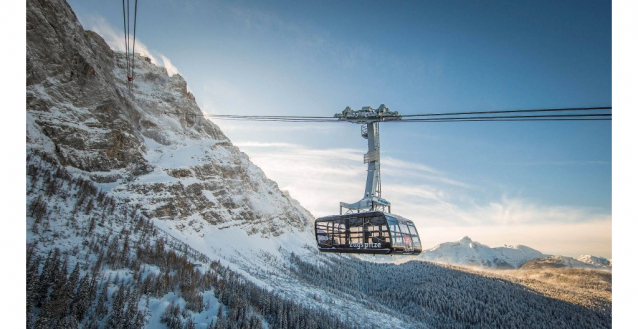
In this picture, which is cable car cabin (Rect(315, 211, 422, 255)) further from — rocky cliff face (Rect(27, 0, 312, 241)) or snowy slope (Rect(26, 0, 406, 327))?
rocky cliff face (Rect(27, 0, 312, 241))

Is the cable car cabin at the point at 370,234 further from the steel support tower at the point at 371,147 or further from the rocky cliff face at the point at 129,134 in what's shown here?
the rocky cliff face at the point at 129,134

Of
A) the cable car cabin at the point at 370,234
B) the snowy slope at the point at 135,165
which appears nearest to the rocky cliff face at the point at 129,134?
the snowy slope at the point at 135,165

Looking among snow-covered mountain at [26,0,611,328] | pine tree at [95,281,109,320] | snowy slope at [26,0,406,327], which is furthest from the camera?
snowy slope at [26,0,406,327]

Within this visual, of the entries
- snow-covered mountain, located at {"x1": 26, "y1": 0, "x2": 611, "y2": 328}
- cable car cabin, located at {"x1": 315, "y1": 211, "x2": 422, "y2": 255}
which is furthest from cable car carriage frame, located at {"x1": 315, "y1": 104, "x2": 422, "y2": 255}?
snow-covered mountain, located at {"x1": 26, "y1": 0, "x2": 611, "y2": 328}

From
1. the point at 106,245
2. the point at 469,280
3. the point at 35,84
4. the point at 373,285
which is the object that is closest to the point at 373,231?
the point at 106,245

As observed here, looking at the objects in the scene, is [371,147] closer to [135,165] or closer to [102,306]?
[102,306]

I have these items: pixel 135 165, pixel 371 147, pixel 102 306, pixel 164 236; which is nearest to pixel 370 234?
pixel 371 147
